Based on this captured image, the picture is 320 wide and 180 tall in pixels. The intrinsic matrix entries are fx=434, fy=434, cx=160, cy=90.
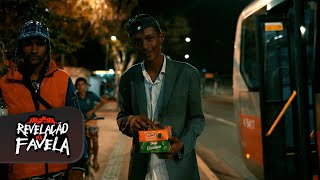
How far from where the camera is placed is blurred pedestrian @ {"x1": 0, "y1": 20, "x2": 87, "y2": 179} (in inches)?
104

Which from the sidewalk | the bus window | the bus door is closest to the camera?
the bus door

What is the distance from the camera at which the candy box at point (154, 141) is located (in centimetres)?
240

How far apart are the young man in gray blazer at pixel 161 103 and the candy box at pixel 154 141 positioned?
11 centimetres

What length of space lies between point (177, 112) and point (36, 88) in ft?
2.90

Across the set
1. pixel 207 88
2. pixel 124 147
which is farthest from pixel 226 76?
pixel 124 147

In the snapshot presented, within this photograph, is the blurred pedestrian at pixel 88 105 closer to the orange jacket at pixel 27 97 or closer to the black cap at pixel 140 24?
the orange jacket at pixel 27 97

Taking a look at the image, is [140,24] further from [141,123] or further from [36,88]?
[36,88]

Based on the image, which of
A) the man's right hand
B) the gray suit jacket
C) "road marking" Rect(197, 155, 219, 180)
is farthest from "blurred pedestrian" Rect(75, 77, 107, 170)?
the man's right hand

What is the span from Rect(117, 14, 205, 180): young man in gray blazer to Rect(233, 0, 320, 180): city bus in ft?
5.61

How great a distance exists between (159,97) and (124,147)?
369 inches

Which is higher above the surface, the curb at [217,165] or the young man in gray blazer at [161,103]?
the young man in gray blazer at [161,103]

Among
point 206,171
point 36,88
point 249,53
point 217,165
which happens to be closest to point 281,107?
point 249,53

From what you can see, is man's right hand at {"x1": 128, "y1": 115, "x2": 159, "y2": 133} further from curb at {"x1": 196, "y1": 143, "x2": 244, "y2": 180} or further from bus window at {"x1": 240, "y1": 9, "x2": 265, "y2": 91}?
curb at {"x1": 196, "y1": 143, "x2": 244, "y2": 180}

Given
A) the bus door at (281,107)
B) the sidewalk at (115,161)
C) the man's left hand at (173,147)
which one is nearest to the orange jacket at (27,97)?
the man's left hand at (173,147)
